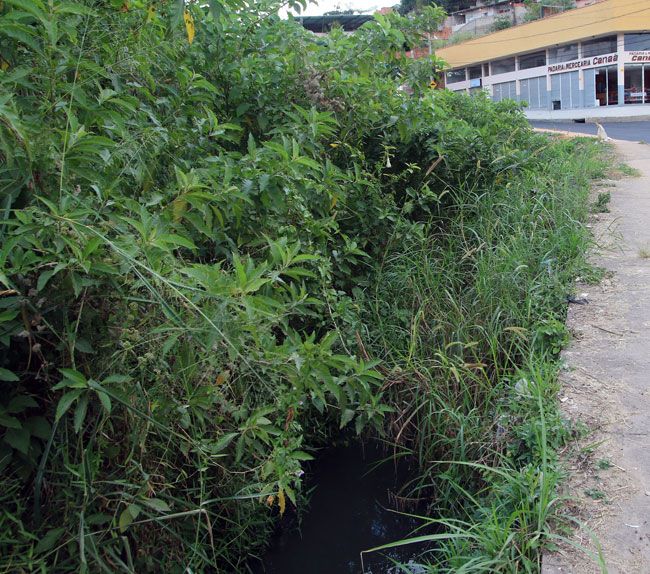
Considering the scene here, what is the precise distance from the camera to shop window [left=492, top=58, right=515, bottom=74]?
42.7m

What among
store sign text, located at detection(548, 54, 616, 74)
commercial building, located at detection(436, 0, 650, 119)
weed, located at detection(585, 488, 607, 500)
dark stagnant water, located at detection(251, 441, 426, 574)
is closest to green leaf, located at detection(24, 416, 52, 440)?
dark stagnant water, located at detection(251, 441, 426, 574)

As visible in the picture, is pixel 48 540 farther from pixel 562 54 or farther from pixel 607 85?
pixel 562 54

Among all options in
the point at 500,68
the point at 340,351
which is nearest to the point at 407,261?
the point at 340,351

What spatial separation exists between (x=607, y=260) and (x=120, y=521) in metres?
3.92

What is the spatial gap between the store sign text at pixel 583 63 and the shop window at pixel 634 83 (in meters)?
0.93

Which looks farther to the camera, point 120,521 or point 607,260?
point 607,260

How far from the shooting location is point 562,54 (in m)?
37.7

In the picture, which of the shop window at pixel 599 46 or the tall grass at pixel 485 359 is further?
the shop window at pixel 599 46

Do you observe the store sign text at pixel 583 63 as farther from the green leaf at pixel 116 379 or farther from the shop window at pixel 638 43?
the green leaf at pixel 116 379

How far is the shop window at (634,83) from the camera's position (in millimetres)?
33625

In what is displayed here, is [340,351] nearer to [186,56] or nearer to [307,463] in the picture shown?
[307,463]

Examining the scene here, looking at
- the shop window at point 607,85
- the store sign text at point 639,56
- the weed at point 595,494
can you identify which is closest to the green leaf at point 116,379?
the weed at point 595,494

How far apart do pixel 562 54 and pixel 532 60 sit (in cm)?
302

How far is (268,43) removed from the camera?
387cm
